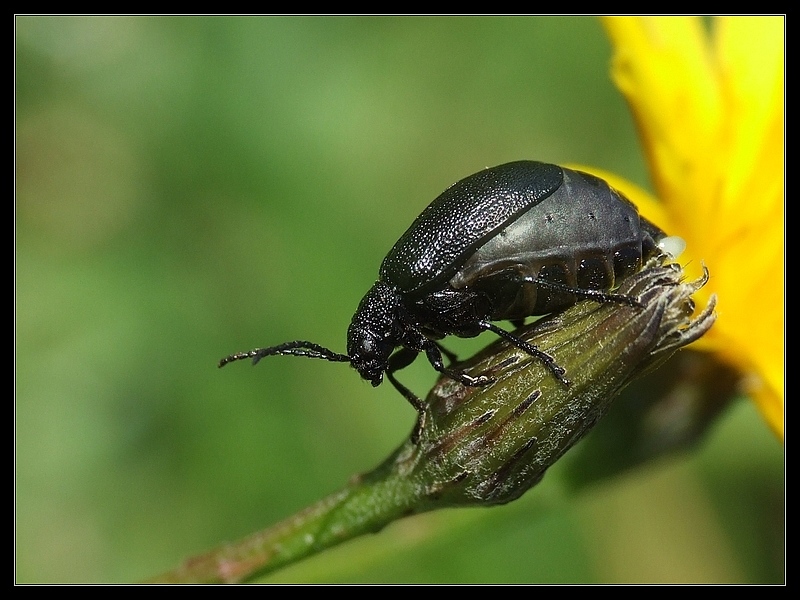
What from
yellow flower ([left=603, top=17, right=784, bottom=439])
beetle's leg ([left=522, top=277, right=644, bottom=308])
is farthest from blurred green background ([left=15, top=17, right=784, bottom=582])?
beetle's leg ([left=522, top=277, right=644, bottom=308])

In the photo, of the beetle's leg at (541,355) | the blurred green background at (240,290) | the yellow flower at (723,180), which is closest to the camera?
the beetle's leg at (541,355)

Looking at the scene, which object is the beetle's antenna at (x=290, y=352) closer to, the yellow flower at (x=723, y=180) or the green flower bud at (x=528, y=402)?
the green flower bud at (x=528, y=402)

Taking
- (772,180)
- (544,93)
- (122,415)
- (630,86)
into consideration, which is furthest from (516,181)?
(544,93)

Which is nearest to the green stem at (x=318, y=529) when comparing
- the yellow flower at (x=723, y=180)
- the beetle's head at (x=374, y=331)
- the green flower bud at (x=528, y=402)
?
the green flower bud at (x=528, y=402)

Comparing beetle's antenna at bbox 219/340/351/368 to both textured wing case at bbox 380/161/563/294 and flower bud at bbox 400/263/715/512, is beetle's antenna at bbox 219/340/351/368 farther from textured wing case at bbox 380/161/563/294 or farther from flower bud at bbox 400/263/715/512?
flower bud at bbox 400/263/715/512

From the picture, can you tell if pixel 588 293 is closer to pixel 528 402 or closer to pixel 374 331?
pixel 528 402
